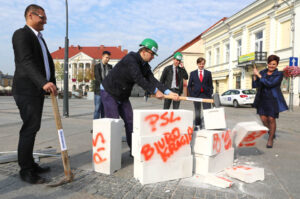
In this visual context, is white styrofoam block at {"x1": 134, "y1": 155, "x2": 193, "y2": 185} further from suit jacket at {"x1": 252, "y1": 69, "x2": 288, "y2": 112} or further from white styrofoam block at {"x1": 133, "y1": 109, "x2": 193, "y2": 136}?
suit jacket at {"x1": 252, "y1": 69, "x2": 288, "y2": 112}

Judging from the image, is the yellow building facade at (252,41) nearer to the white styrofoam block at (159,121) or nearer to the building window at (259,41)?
the building window at (259,41)

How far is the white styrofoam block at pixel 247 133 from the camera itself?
3.19 meters

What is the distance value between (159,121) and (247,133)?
135 centimetres

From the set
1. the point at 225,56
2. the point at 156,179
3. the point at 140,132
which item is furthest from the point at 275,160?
the point at 225,56

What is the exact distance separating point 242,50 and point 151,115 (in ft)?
86.8

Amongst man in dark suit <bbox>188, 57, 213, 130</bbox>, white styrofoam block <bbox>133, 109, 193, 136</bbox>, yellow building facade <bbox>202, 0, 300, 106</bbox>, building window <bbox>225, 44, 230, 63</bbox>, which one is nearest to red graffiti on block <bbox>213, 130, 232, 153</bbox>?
white styrofoam block <bbox>133, 109, 193, 136</bbox>

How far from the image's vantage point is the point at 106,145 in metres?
2.91

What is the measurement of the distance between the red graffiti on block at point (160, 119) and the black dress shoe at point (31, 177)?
4.44ft

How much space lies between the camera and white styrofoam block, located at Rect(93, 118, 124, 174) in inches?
113

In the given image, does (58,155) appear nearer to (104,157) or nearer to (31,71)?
(104,157)

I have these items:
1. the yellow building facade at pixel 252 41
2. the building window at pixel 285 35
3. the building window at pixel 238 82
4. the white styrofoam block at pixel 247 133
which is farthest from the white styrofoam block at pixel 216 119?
the building window at pixel 238 82

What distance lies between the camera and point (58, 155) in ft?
11.8

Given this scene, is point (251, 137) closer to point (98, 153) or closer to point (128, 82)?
point (128, 82)

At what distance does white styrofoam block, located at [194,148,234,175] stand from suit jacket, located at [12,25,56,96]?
6.73 feet
